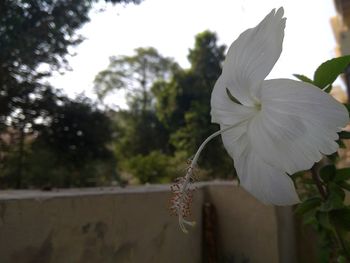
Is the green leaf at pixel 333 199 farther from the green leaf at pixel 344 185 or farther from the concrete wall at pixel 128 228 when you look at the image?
the concrete wall at pixel 128 228

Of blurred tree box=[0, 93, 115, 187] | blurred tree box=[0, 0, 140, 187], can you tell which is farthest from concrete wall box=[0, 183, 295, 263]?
blurred tree box=[0, 93, 115, 187]

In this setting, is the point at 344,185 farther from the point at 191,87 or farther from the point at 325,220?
the point at 191,87

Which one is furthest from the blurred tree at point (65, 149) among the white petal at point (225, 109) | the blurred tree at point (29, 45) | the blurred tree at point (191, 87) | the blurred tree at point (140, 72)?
the blurred tree at point (140, 72)

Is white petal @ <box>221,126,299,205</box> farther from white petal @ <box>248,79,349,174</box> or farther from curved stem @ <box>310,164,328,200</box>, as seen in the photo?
curved stem @ <box>310,164,328,200</box>

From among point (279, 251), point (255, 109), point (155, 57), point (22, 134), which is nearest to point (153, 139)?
point (155, 57)

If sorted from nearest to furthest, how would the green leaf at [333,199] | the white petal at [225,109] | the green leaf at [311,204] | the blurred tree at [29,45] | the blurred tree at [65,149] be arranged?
the white petal at [225,109] → the green leaf at [333,199] → the green leaf at [311,204] → the blurred tree at [29,45] → the blurred tree at [65,149]

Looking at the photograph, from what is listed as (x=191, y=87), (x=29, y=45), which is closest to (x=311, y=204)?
(x=29, y=45)

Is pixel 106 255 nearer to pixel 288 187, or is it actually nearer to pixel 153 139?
pixel 288 187
